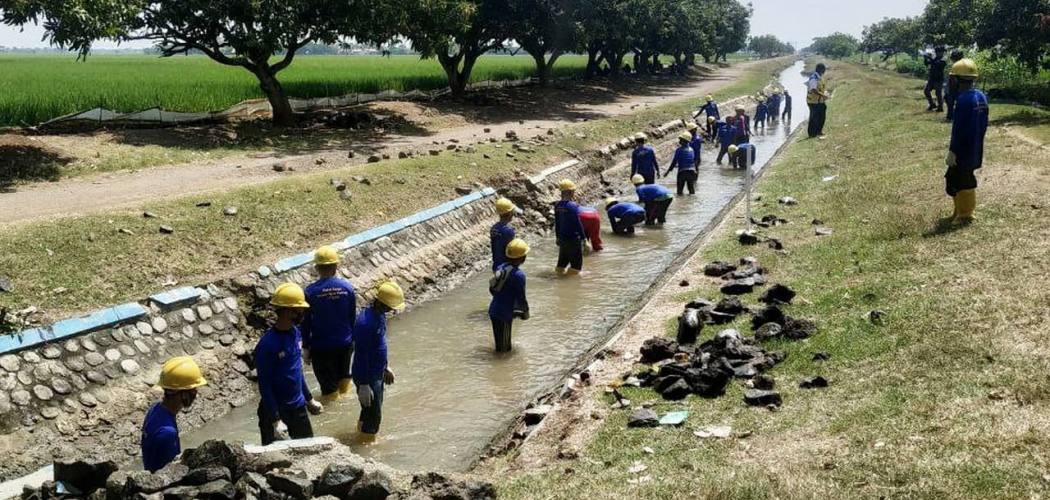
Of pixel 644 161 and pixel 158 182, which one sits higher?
pixel 158 182

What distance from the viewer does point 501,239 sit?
12.4 m

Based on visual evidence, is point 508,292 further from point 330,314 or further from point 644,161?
point 644,161

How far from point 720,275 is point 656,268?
10.2 feet

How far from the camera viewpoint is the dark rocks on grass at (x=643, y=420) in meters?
7.67

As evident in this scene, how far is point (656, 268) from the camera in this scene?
16.0 meters

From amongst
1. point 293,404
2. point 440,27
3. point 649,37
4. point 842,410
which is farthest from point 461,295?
point 649,37

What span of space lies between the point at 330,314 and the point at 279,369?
1502 mm

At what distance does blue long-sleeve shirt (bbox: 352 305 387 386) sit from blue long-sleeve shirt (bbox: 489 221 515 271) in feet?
13.2

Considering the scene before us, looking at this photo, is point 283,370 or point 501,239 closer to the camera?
point 283,370

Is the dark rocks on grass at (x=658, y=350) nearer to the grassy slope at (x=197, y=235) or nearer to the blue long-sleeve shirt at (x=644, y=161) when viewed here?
the grassy slope at (x=197, y=235)

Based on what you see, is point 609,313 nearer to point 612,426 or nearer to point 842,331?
point 842,331

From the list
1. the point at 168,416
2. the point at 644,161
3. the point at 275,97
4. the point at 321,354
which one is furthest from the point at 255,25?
the point at 168,416

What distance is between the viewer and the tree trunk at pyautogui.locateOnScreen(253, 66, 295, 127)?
24672 millimetres

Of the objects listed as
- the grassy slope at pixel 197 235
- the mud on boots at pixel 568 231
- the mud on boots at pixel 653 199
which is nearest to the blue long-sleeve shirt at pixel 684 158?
the mud on boots at pixel 653 199
